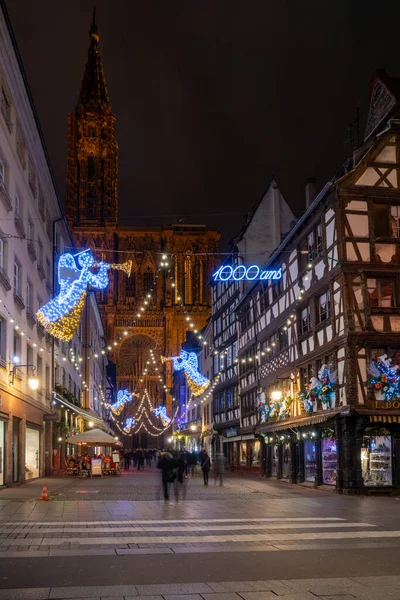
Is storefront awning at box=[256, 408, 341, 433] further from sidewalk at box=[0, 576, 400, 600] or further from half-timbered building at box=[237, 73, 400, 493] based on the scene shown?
sidewalk at box=[0, 576, 400, 600]

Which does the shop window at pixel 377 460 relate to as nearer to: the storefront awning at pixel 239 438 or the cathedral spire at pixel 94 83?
the storefront awning at pixel 239 438

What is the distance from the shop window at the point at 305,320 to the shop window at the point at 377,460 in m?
5.37

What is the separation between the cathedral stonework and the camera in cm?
9050

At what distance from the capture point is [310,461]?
2742 centimetres

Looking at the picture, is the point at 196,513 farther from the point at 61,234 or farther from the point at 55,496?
the point at 61,234

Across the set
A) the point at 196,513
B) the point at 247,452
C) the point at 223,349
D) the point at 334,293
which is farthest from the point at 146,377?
the point at 196,513

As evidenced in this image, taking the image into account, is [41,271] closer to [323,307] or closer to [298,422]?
[323,307]

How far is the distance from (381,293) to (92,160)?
79.4 meters

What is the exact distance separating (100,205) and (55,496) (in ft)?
254

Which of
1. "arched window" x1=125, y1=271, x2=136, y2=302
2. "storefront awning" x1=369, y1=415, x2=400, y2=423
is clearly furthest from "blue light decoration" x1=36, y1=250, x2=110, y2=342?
"arched window" x1=125, y1=271, x2=136, y2=302

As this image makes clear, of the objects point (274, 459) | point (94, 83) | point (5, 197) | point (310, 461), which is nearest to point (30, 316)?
point (5, 197)

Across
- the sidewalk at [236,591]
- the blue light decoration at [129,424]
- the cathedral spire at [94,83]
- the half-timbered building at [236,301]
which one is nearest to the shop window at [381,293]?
the half-timbered building at [236,301]

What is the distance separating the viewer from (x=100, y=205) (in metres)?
95.8

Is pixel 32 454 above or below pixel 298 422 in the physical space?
below
